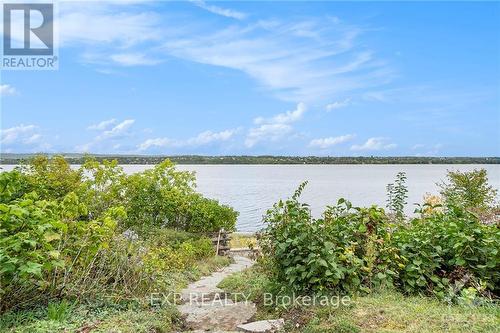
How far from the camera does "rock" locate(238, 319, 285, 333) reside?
16.0 ft

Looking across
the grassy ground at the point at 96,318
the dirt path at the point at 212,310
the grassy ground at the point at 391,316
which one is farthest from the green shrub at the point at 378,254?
the grassy ground at the point at 96,318

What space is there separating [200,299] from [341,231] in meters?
2.48

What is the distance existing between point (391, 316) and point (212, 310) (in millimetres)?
2454

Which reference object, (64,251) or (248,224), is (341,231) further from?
(248,224)

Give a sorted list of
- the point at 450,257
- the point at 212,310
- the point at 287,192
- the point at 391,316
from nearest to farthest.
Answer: the point at 391,316 < the point at 450,257 < the point at 212,310 < the point at 287,192

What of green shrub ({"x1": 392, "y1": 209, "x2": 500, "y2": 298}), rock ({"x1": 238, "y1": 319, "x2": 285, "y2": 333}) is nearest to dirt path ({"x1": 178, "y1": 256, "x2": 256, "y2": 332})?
rock ({"x1": 238, "y1": 319, "x2": 285, "y2": 333})

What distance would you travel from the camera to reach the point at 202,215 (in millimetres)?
11836

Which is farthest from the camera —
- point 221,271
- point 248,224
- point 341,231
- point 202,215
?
point 248,224

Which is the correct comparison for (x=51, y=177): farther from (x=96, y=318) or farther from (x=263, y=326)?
(x=263, y=326)

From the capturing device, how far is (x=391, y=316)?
14.3ft

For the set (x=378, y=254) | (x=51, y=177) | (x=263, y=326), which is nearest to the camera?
(x=263, y=326)

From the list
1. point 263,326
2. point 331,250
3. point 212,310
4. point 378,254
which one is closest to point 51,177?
point 212,310

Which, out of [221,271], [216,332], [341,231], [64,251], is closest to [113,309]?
[64,251]

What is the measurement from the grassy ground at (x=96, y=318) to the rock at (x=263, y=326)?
838 millimetres
